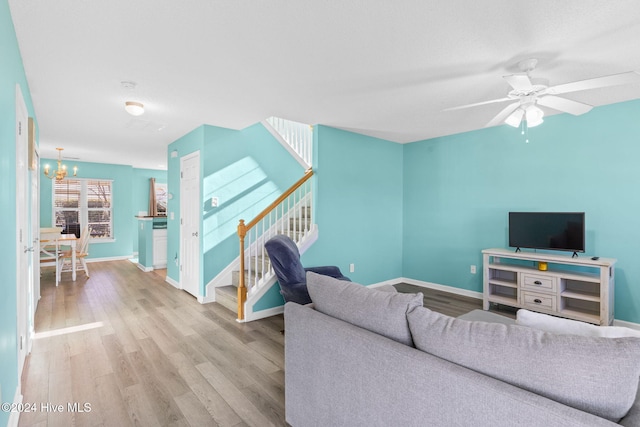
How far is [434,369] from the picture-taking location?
3.85 ft

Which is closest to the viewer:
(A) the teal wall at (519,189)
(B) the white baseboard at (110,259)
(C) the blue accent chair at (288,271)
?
(C) the blue accent chair at (288,271)

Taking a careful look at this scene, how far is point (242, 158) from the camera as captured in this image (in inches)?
186

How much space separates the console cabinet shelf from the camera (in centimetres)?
328

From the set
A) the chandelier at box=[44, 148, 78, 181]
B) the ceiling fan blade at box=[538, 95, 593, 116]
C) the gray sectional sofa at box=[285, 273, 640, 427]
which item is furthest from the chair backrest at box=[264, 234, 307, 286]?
the chandelier at box=[44, 148, 78, 181]

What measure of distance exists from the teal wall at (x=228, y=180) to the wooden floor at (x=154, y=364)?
2.74 ft

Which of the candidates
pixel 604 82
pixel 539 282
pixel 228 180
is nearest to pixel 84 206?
pixel 228 180

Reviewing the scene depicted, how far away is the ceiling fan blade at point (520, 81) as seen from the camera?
2.16 meters

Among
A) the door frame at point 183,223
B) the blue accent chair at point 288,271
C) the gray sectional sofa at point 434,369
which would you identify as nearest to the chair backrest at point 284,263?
the blue accent chair at point 288,271

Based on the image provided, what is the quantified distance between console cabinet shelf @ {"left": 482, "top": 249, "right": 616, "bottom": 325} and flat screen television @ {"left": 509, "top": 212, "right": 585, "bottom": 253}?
14 cm

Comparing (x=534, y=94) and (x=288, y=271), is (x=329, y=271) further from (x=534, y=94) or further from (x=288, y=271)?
(x=534, y=94)

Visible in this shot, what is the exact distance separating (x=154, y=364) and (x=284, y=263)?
136 centimetres

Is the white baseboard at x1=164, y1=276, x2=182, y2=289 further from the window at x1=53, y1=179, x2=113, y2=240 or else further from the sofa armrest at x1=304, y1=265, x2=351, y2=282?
the window at x1=53, y1=179, x2=113, y2=240

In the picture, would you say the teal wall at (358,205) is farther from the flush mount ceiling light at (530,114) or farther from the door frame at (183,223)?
the flush mount ceiling light at (530,114)

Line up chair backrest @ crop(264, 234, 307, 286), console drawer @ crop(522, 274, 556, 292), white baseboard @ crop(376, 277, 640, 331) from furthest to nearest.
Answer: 1. white baseboard @ crop(376, 277, 640, 331)
2. console drawer @ crop(522, 274, 556, 292)
3. chair backrest @ crop(264, 234, 307, 286)
